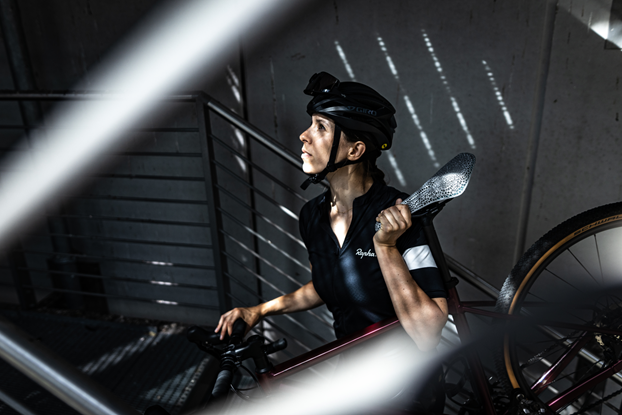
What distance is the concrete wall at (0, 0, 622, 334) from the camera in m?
2.02

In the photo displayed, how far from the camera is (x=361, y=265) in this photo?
131cm

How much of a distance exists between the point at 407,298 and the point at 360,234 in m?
0.26

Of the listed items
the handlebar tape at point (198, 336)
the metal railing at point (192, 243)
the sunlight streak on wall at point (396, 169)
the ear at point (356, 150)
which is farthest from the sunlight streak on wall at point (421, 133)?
the handlebar tape at point (198, 336)

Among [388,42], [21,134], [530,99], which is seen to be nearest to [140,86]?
[21,134]

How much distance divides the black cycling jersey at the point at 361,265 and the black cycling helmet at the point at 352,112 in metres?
0.16

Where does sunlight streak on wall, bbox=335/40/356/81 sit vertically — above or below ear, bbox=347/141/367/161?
above

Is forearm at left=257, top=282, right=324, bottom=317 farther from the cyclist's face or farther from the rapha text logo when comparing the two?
the cyclist's face

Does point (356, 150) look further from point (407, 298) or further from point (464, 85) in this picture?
point (464, 85)

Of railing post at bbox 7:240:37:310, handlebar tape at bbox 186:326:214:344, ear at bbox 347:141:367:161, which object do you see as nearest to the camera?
handlebar tape at bbox 186:326:214:344

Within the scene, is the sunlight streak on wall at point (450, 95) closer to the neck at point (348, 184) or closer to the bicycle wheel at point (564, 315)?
the bicycle wheel at point (564, 315)

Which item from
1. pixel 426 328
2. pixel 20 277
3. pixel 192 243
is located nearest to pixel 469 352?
pixel 426 328

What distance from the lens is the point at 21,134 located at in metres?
2.77

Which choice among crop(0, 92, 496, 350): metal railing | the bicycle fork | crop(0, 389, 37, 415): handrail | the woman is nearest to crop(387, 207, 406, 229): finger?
the woman

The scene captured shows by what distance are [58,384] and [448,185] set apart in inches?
40.4
